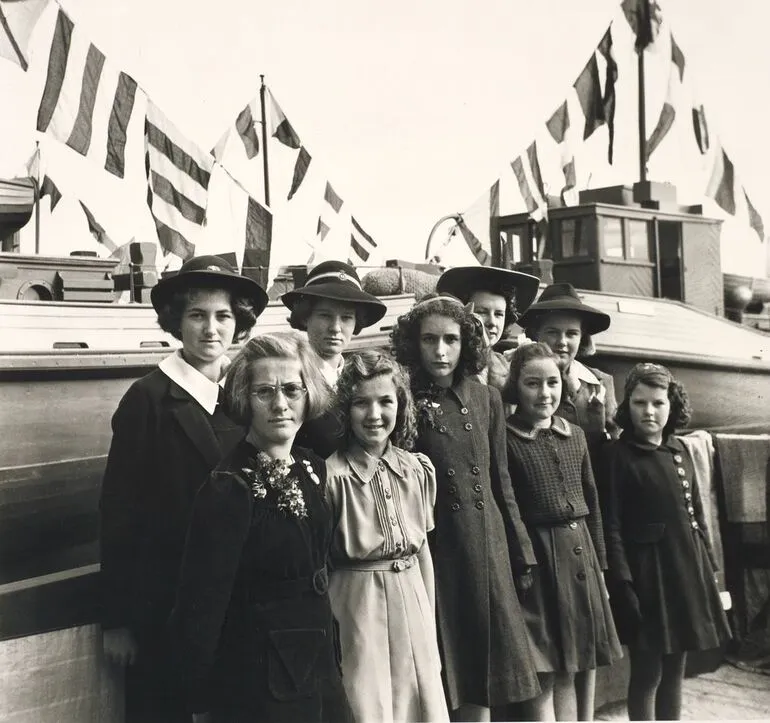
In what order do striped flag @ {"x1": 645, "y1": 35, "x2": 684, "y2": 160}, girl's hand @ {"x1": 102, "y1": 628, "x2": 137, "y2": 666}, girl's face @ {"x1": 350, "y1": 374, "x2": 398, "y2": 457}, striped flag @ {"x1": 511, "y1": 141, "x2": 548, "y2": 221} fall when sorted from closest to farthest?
girl's hand @ {"x1": 102, "y1": 628, "x2": 137, "y2": 666} < girl's face @ {"x1": 350, "y1": 374, "x2": 398, "y2": 457} < striped flag @ {"x1": 645, "y1": 35, "x2": 684, "y2": 160} < striped flag @ {"x1": 511, "y1": 141, "x2": 548, "y2": 221}

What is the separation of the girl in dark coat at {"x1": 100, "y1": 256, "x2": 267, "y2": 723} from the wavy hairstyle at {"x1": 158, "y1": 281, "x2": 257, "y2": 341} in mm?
29

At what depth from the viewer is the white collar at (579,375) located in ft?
11.0

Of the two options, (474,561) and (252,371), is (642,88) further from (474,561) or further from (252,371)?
(252,371)

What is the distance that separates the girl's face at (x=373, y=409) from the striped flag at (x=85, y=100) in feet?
5.86

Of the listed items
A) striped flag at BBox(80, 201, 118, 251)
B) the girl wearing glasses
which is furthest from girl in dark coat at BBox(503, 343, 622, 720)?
striped flag at BBox(80, 201, 118, 251)

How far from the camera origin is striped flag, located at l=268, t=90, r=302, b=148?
141 inches

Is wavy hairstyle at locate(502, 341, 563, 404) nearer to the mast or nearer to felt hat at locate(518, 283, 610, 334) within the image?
felt hat at locate(518, 283, 610, 334)

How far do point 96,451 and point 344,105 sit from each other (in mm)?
2081

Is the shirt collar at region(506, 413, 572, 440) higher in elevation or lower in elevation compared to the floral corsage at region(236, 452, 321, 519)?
higher

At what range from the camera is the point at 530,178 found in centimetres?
592

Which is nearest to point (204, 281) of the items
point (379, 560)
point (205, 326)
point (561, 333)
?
point (205, 326)

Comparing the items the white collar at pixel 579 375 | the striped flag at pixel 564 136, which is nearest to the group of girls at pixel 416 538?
the white collar at pixel 579 375

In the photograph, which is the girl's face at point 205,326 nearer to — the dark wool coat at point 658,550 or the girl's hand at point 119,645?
the girl's hand at point 119,645

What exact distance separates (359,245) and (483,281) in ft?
4.06
